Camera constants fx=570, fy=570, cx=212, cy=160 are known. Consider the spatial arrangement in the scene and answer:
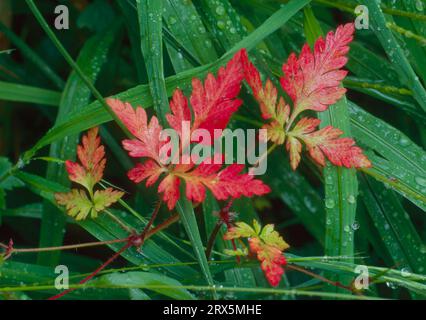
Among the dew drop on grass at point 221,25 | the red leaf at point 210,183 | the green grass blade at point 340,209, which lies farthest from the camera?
the dew drop on grass at point 221,25

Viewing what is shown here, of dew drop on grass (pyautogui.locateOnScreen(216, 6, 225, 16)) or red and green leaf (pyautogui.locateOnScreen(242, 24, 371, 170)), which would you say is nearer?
red and green leaf (pyautogui.locateOnScreen(242, 24, 371, 170))

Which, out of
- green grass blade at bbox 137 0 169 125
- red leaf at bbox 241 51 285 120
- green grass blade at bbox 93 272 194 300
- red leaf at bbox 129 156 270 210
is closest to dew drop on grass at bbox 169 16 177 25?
green grass blade at bbox 137 0 169 125

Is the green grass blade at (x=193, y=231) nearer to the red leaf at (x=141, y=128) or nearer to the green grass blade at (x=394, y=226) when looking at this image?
the red leaf at (x=141, y=128)

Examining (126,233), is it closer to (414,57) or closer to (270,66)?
(270,66)

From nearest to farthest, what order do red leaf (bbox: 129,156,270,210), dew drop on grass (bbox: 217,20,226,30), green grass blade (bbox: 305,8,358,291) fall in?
red leaf (bbox: 129,156,270,210) < green grass blade (bbox: 305,8,358,291) < dew drop on grass (bbox: 217,20,226,30)

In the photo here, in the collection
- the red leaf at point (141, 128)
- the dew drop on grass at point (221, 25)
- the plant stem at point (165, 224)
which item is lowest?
the plant stem at point (165, 224)

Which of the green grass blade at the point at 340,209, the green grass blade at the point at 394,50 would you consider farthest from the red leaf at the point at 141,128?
the green grass blade at the point at 394,50

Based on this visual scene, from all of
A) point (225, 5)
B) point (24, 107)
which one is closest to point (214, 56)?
point (225, 5)

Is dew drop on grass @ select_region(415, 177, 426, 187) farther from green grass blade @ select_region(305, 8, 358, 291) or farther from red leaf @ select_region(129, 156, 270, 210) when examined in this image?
red leaf @ select_region(129, 156, 270, 210)

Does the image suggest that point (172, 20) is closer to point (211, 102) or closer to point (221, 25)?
point (221, 25)
